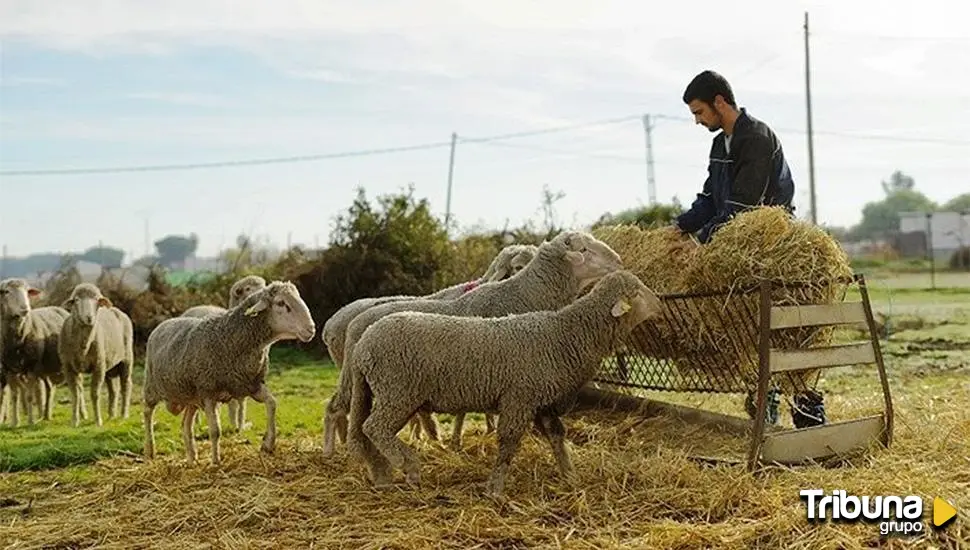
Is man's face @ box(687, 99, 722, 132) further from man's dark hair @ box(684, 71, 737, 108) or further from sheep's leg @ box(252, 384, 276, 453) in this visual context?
sheep's leg @ box(252, 384, 276, 453)

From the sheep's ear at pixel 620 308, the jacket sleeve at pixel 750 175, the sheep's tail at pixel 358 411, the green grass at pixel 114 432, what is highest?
the jacket sleeve at pixel 750 175

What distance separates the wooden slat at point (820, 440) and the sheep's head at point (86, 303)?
7.80 m

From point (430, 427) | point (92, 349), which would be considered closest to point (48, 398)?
point (92, 349)

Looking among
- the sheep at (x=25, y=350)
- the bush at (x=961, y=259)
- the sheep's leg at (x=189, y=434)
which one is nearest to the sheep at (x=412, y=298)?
the sheep's leg at (x=189, y=434)

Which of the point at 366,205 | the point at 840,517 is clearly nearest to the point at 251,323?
the point at 840,517

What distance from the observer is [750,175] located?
7160 mm

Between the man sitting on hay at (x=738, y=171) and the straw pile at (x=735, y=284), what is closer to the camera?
the straw pile at (x=735, y=284)

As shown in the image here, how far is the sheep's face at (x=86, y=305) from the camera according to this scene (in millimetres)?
11242

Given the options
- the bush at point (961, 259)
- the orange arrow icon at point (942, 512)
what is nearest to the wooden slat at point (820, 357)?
the orange arrow icon at point (942, 512)

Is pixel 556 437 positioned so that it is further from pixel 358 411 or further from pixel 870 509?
pixel 870 509

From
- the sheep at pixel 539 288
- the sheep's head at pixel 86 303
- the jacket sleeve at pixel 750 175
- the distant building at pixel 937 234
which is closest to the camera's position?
the jacket sleeve at pixel 750 175

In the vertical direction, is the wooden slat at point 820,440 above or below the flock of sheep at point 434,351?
below

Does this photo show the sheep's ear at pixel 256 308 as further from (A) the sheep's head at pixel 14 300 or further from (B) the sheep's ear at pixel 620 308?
(A) the sheep's head at pixel 14 300

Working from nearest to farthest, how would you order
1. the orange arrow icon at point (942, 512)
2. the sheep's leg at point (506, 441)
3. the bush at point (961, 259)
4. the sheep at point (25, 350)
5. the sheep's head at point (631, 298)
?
the orange arrow icon at point (942, 512), the sheep's leg at point (506, 441), the sheep's head at point (631, 298), the sheep at point (25, 350), the bush at point (961, 259)
